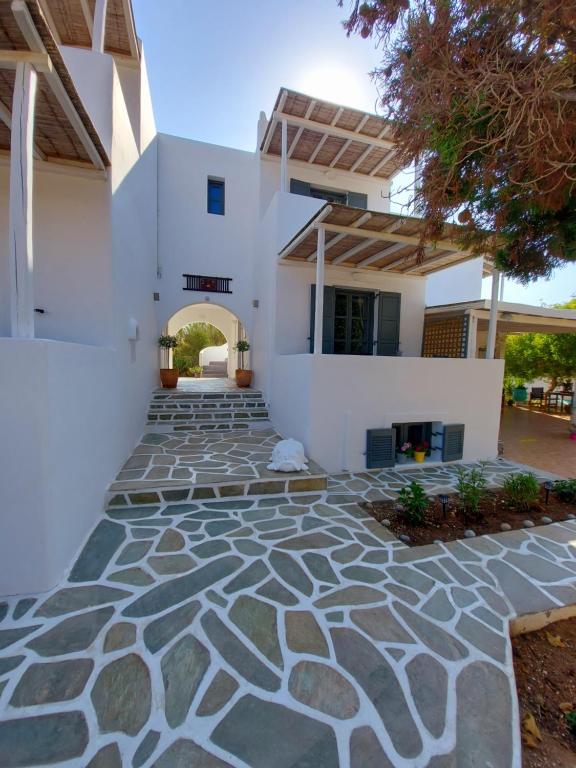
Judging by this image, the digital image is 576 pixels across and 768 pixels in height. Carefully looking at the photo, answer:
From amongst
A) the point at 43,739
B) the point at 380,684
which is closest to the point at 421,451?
the point at 380,684

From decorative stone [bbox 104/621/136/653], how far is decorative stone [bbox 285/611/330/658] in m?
1.01

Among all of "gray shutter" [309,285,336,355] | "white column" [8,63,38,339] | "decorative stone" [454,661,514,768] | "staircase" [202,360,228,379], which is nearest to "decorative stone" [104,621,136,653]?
"decorative stone" [454,661,514,768]

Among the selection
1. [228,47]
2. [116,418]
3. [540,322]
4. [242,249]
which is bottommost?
[116,418]

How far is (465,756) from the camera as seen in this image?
1.52 meters

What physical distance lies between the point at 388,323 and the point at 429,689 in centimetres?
682

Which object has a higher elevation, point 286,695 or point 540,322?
point 540,322

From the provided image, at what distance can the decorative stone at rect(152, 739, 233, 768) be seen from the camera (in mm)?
1428

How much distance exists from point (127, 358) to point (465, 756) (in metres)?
5.20

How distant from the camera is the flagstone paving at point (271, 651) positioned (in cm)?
153

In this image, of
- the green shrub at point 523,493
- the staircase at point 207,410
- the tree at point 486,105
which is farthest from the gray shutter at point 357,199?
the green shrub at point 523,493

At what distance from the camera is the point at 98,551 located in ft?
9.62

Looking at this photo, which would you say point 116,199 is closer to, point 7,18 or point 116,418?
point 7,18

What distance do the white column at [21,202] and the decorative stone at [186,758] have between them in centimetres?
267

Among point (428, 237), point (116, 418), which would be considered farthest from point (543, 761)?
point (116, 418)
